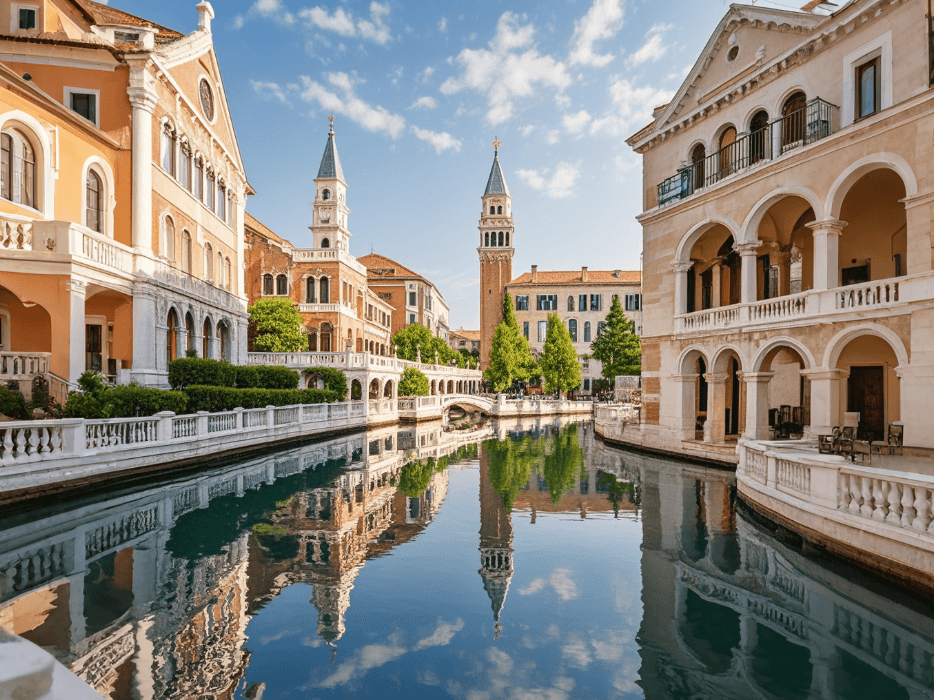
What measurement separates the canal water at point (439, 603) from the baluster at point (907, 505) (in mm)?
915

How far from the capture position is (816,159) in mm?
14500

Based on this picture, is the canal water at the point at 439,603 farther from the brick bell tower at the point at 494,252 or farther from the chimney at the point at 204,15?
the brick bell tower at the point at 494,252

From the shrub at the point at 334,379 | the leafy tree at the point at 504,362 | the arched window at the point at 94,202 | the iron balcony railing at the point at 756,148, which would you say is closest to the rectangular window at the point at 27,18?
the arched window at the point at 94,202

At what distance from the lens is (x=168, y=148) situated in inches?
808

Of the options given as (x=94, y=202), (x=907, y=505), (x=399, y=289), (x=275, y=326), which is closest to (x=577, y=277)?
(x=399, y=289)

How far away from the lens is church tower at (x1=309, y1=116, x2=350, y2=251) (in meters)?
47.0

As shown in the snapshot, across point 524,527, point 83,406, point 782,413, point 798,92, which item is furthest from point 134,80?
point 782,413

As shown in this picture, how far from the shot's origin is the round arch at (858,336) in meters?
12.2

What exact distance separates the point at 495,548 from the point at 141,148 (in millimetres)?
17839

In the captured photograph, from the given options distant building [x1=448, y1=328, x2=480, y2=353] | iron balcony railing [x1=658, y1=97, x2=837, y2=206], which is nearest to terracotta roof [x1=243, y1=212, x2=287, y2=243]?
iron balcony railing [x1=658, y1=97, x2=837, y2=206]

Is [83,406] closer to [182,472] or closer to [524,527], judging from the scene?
[182,472]

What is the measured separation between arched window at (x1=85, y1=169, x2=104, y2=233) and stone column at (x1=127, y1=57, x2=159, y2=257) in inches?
37.0

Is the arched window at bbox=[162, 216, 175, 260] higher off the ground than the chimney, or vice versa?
the chimney

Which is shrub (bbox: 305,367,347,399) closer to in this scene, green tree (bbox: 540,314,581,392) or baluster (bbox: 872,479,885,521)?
baluster (bbox: 872,479,885,521)
